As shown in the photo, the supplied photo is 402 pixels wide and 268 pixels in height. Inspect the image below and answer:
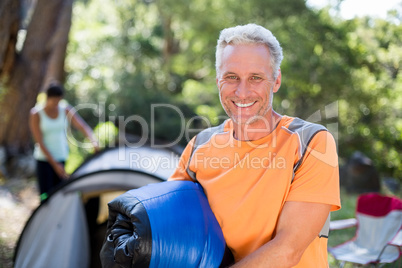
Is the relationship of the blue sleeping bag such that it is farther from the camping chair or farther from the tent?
the camping chair

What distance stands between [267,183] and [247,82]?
1.30ft

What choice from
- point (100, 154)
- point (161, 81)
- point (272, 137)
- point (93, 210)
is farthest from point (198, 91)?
point (272, 137)

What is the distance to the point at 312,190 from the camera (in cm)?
148

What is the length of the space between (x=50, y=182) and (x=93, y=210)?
622mm

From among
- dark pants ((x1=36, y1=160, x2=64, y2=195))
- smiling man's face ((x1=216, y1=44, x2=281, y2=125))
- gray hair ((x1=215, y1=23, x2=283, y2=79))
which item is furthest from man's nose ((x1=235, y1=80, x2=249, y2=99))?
dark pants ((x1=36, y1=160, x2=64, y2=195))

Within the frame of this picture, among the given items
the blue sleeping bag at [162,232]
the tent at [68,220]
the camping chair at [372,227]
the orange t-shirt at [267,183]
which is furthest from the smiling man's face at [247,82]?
the camping chair at [372,227]

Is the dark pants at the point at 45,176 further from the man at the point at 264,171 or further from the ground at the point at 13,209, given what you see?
the man at the point at 264,171

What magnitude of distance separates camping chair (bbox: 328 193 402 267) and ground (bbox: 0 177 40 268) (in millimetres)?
2939

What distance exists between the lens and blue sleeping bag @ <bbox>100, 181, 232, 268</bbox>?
142cm

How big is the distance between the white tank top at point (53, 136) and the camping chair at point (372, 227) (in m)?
2.76

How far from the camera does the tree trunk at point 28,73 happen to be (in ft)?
23.2

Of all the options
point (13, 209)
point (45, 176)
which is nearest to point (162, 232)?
point (45, 176)

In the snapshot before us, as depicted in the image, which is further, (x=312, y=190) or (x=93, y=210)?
(x=93, y=210)

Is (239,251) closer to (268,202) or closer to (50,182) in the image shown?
(268,202)
